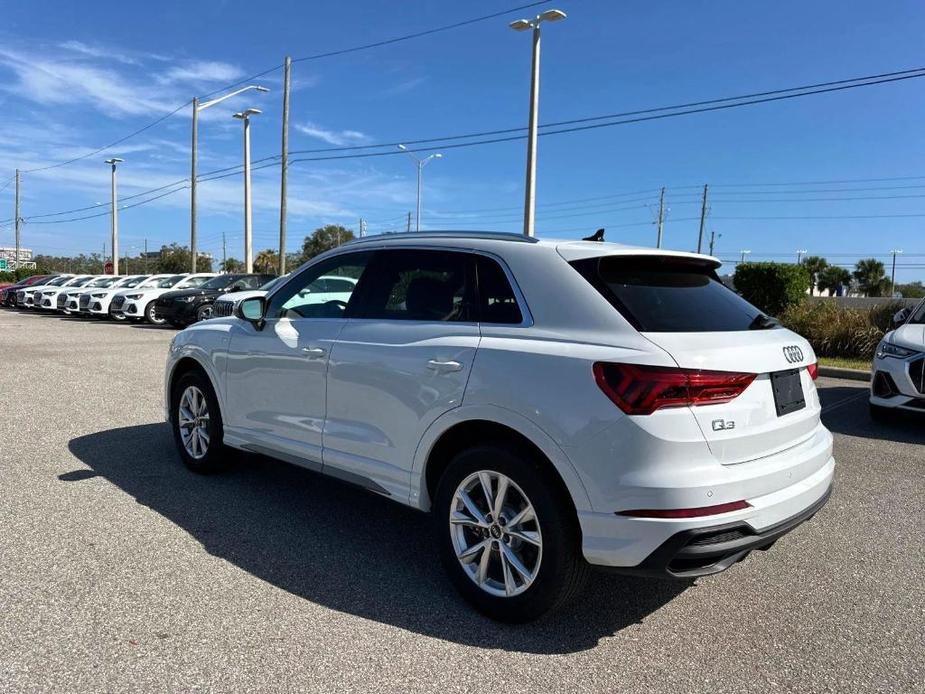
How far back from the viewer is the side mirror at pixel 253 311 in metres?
4.76

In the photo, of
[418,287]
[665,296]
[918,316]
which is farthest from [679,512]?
[918,316]

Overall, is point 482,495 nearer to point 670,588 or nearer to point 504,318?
point 504,318

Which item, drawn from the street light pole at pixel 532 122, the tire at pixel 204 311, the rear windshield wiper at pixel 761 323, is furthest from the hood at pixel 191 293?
the rear windshield wiper at pixel 761 323

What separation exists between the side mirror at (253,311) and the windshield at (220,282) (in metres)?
17.3

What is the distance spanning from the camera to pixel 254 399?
15.6 feet

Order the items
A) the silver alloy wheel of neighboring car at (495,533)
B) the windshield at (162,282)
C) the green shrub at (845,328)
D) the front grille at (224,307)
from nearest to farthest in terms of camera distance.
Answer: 1. the silver alloy wheel of neighboring car at (495,533)
2. the green shrub at (845,328)
3. the front grille at (224,307)
4. the windshield at (162,282)

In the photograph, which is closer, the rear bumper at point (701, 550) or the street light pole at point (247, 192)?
the rear bumper at point (701, 550)

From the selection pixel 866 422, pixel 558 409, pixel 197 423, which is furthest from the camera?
pixel 866 422

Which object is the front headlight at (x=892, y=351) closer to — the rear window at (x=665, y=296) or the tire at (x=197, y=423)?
the rear window at (x=665, y=296)

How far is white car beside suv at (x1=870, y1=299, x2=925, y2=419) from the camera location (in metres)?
7.24

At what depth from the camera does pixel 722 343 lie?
3055 millimetres

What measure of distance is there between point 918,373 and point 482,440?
19.5ft

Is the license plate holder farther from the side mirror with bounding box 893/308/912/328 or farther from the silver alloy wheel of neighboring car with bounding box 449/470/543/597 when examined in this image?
the side mirror with bounding box 893/308/912/328

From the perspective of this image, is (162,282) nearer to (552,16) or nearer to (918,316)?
(552,16)
